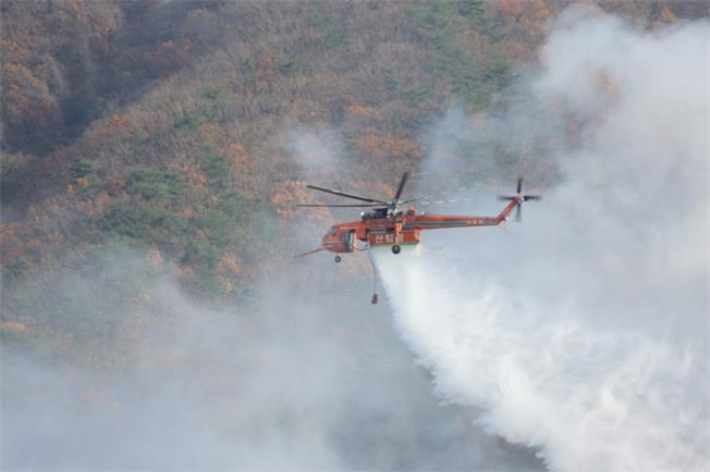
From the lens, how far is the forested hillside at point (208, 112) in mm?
72938

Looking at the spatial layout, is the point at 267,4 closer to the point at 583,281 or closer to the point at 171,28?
the point at 171,28

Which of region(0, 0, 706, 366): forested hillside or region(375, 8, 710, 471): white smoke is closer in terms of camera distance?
region(375, 8, 710, 471): white smoke

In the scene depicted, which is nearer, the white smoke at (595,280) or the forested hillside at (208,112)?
the white smoke at (595,280)

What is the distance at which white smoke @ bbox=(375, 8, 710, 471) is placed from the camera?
5275 cm

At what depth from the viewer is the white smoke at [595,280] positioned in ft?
173

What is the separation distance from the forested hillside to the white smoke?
13.0 ft

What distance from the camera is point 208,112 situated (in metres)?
82.9

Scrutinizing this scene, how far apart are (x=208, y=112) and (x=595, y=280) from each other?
29229 mm

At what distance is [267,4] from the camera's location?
95000 mm

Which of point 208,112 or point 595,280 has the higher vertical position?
point 208,112

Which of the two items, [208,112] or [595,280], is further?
[208,112]

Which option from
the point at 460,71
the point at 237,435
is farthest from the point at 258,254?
the point at 460,71

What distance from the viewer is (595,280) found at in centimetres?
6525

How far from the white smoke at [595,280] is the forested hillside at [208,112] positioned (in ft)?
13.0
